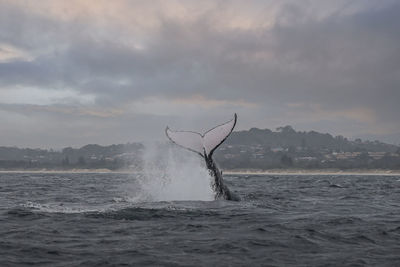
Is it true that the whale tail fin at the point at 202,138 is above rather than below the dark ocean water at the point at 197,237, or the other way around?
above

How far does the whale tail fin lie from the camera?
49.0ft

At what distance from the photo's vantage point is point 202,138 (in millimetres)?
15523

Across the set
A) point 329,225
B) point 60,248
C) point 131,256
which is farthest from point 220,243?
point 329,225

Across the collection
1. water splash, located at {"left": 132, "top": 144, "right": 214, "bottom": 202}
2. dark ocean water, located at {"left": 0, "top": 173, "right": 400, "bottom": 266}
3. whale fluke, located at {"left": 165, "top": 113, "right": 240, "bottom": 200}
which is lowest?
dark ocean water, located at {"left": 0, "top": 173, "right": 400, "bottom": 266}

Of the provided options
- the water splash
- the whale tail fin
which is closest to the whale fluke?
the whale tail fin

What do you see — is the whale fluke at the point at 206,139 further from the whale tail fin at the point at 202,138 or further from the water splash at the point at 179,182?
the water splash at the point at 179,182

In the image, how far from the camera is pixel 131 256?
842cm

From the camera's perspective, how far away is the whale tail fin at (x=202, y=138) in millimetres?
14942

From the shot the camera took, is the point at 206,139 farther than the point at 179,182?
No

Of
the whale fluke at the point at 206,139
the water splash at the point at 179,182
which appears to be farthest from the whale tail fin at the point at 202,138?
the water splash at the point at 179,182

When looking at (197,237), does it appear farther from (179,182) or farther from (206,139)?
(179,182)

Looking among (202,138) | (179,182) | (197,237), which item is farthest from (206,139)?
(179,182)

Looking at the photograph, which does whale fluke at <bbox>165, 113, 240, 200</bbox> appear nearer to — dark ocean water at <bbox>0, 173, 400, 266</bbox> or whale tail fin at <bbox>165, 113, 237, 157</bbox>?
whale tail fin at <bbox>165, 113, 237, 157</bbox>

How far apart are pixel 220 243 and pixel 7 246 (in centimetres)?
385
